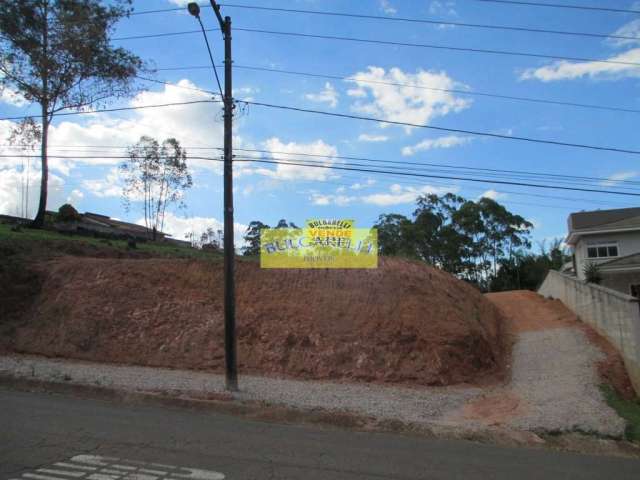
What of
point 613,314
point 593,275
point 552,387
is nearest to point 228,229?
point 552,387

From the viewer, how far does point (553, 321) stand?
2125 centimetres

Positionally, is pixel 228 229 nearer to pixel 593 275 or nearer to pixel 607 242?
pixel 593 275

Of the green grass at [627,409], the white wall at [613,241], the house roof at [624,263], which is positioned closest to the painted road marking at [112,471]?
the green grass at [627,409]

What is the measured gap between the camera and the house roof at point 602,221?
103 ft

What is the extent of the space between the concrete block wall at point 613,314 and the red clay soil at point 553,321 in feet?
0.67

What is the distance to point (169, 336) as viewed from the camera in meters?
14.2

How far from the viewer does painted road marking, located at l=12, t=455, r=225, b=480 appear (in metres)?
5.00

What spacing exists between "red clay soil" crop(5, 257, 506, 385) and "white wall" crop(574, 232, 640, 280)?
61.5 feet

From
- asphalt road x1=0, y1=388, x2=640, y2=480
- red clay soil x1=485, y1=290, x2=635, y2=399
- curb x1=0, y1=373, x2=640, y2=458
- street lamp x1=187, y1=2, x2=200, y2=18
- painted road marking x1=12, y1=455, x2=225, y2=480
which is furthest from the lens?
red clay soil x1=485, y1=290, x2=635, y2=399

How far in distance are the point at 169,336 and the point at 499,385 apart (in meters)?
8.87

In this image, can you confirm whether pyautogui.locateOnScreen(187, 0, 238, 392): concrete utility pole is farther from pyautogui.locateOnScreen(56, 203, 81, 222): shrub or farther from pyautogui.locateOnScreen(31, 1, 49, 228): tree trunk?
pyautogui.locateOnScreen(56, 203, 81, 222): shrub

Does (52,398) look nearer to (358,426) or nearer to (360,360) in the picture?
(358,426)

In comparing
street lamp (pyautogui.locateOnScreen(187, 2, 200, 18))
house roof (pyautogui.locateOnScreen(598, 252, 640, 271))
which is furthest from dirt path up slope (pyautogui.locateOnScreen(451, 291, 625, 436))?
street lamp (pyautogui.locateOnScreen(187, 2, 200, 18))

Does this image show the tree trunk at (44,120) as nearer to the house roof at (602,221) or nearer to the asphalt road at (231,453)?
the asphalt road at (231,453)
